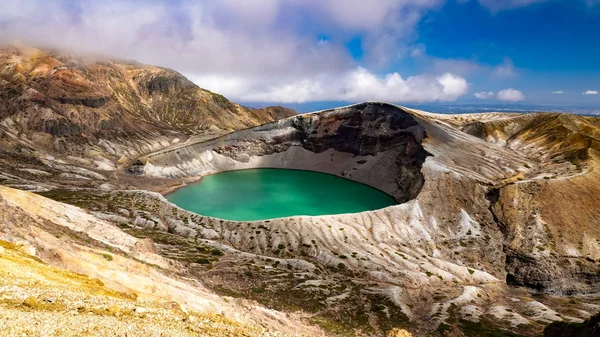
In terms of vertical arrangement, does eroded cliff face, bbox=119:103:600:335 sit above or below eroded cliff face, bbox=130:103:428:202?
below

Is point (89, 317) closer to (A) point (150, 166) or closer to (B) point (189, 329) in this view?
(B) point (189, 329)

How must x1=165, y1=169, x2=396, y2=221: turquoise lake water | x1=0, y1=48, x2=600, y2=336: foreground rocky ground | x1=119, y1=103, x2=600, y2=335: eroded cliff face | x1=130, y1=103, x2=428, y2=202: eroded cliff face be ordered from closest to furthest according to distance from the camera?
x1=0, y1=48, x2=600, y2=336: foreground rocky ground
x1=119, y1=103, x2=600, y2=335: eroded cliff face
x1=165, y1=169, x2=396, y2=221: turquoise lake water
x1=130, y1=103, x2=428, y2=202: eroded cliff face

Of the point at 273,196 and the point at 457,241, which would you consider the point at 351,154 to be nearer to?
the point at 273,196

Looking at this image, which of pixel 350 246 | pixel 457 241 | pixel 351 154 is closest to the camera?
pixel 350 246

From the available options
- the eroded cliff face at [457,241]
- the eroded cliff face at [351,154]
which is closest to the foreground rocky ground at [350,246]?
the eroded cliff face at [457,241]

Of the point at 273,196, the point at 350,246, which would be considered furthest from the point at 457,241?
the point at 273,196

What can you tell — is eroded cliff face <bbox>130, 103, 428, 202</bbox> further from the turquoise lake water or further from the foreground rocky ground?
the turquoise lake water

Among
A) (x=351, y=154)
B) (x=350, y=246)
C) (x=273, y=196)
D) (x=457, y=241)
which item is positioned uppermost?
(x=351, y=154)

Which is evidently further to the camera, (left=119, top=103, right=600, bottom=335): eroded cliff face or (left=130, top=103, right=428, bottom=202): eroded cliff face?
(left=130, top=103, right=428, bottom=202): eroded cliff face

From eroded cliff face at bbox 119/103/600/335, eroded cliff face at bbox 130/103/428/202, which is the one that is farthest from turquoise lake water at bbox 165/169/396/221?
eroded cliff face at bbox 119/103/600/335

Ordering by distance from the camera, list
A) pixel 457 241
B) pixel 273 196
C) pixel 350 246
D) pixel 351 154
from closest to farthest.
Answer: pixel 350 246 < pixel 457 241 < pixel 273 196 < pixel 351 154
